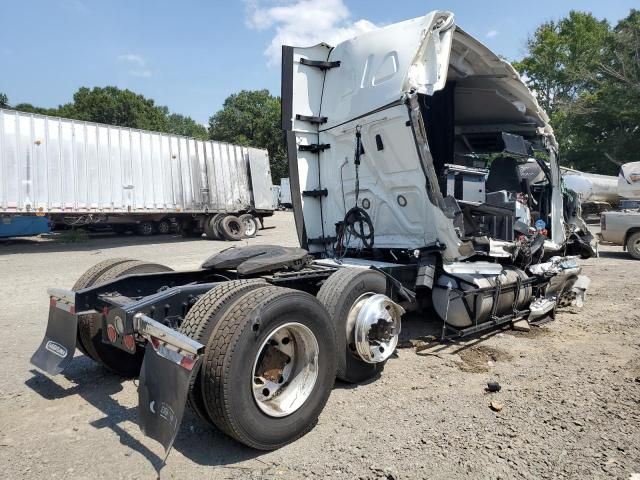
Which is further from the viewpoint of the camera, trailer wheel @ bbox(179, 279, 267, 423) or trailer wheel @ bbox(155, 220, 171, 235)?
trailer wheel @ bbox(155, 220, 171, 235)

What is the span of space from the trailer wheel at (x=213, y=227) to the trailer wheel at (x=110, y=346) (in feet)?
44.5

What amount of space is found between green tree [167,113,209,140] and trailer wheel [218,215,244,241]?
5359 cm

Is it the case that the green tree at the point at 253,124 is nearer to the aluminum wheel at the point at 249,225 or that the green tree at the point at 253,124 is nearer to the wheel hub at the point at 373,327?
the aluminum wheel at the point at 249,225

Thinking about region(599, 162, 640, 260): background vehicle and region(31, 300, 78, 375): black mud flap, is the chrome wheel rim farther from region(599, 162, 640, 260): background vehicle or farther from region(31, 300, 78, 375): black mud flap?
region(31, 300, 78, 375): black mud flap

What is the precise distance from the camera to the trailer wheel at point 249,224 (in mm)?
18250

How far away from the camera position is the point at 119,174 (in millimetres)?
15352

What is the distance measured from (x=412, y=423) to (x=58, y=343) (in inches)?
101

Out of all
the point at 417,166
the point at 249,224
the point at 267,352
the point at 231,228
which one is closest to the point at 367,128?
the point at 417,166

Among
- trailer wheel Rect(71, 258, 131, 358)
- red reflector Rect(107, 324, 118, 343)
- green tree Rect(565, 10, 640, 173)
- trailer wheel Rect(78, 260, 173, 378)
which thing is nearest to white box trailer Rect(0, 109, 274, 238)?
trailer wheel Rect(71, 258, 131, 358)

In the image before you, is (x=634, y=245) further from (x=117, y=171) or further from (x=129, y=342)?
(x=117, y=171)

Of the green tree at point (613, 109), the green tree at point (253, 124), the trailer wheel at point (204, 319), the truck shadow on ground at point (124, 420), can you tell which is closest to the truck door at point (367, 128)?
the trailer wheel at point (204, 319)

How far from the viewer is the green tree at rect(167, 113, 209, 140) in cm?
7207

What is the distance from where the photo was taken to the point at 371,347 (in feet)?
12.4

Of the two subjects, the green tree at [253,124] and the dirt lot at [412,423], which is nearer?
the dirt lot at [412,423]
